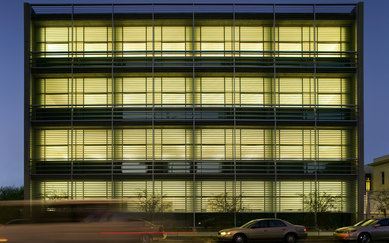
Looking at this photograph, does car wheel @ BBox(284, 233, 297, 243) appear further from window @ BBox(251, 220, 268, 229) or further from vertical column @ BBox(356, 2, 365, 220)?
vertical column @ BBox(356, 2, 365, 220)

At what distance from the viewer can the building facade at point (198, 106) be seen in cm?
3078

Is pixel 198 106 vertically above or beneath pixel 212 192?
above

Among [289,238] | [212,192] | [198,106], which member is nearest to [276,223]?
[289,238]

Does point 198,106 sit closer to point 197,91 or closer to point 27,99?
point 197,91

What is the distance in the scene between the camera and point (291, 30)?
32.5 meters

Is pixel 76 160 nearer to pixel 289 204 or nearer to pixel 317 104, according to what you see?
pixel 289 204

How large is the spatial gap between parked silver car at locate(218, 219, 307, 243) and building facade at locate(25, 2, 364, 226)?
8.65 metres

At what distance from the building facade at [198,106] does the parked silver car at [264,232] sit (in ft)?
28.4

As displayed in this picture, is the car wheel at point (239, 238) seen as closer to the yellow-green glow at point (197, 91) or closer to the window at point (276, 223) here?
the window at point (276, 223)

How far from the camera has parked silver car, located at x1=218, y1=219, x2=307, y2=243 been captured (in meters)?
20.8

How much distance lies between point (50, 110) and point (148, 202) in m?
11.6

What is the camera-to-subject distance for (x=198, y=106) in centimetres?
3167

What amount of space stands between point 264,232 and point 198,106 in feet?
44.4

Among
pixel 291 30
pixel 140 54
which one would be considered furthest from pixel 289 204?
pixel 140 54
